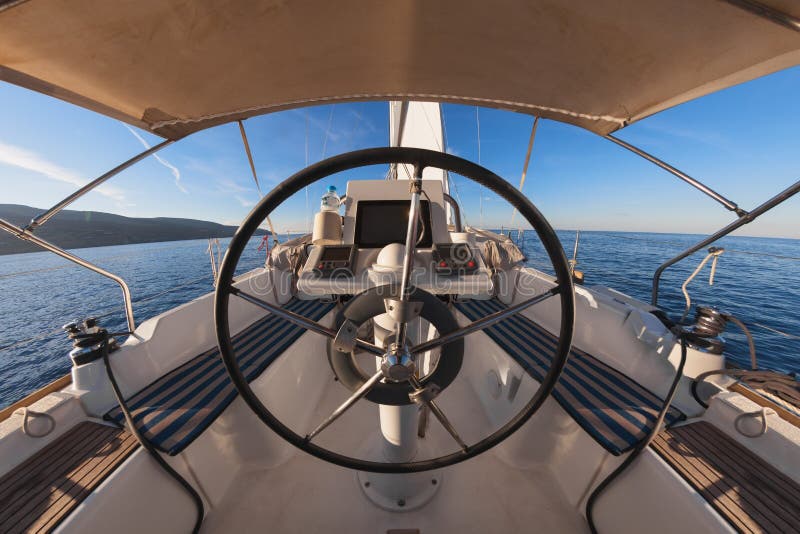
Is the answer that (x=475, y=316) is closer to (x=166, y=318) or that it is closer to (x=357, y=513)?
(x=357, y=513)

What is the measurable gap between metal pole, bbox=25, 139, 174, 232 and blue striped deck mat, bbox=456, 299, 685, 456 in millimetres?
1892

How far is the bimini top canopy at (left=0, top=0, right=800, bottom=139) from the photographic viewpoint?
69 centimetres

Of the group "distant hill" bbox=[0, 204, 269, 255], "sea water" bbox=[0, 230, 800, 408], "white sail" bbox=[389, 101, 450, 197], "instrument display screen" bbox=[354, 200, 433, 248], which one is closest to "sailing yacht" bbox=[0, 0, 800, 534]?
"instrument display screen" bbox=[354, 200, 433, 248]

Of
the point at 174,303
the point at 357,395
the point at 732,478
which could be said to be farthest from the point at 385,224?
the point at 174,303

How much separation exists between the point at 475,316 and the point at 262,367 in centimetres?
139

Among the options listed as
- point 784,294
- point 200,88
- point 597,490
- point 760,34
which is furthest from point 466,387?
point 784,294

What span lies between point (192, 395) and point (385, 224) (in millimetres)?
1268

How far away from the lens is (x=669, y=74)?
2.99ft

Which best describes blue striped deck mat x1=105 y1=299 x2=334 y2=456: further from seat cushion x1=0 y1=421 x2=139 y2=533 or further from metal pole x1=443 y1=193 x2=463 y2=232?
metal pole x1=443 y1=193 x2=463 y2=232

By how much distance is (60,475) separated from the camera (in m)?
0.84

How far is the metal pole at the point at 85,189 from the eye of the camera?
916mm

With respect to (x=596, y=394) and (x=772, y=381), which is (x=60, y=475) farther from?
(x=772, y=381)

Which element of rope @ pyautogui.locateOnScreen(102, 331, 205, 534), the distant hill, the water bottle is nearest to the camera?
rope @ pyautogui.locateOnScreen(102, 331, 205, 534)

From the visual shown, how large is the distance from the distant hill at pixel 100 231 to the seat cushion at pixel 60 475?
44.1 feet
